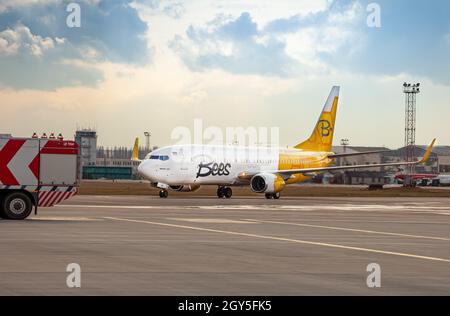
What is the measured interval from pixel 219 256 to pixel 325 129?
60.1 m

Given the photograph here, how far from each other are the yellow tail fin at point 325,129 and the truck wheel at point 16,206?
4724cm

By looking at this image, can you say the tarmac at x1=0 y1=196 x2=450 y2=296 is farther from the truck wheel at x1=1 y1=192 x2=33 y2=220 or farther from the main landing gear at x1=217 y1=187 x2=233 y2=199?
the main landing gear at x1=217 y1=187 x2=233 y2=199

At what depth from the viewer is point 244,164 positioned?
7138cm

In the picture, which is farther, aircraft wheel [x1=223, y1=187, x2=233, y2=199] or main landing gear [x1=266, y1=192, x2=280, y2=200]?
aircraft wheel [x1=223, y1=187, x2=233, y2=199]

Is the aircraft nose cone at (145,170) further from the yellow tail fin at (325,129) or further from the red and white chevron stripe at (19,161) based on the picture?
the red and white chevron stripe at (19,161)

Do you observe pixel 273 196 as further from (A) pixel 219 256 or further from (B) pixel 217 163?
(A) pixel 219 256

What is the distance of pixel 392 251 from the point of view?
22031 mm

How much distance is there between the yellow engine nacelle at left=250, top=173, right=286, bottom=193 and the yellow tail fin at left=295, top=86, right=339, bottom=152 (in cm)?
976

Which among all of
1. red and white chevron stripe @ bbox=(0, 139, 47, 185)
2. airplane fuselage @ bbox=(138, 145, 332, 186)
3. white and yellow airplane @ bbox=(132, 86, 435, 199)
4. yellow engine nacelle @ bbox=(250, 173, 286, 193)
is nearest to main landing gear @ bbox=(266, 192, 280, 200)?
white and yellow airplane @ bbox=(132, 86, 435, 199)

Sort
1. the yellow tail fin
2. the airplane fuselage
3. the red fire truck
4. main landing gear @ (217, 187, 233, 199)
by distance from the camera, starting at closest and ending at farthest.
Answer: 1. the red fire truck
2. the airplane fuselage
3. main landing gear @ (217, 187, 233, 199)
4. the yellow tail fin

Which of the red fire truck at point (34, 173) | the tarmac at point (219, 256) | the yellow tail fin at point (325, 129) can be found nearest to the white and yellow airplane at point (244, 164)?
Answer: the yellow tail fin at point (325, 129)

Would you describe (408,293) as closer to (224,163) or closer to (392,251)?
(392,251)

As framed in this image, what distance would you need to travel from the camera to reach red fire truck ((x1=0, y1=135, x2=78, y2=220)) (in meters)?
32.8
